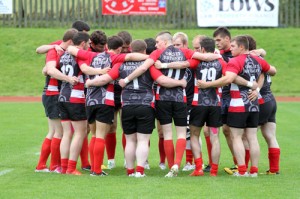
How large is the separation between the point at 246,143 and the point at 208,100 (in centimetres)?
123

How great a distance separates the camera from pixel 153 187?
35.4 ft

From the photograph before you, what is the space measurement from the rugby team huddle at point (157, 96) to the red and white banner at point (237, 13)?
19.6m

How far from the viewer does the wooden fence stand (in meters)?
33.7

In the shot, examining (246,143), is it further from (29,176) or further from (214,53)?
(29,176)

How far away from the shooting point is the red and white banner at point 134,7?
32.7m

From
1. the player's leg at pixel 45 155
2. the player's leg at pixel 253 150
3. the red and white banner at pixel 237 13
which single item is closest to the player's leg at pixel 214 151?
the player's leg at pixel 253 150

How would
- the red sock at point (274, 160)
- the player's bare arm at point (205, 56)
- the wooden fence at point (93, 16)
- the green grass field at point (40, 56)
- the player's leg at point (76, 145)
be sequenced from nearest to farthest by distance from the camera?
the player's bare arm at point (205, 56)
the player's leg at point (76, 145)
the red sock at point (274, 160)
the green grass field at point (40, 56)
the wooden fence at point (93, 16)

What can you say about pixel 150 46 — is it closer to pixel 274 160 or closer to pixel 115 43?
pixel 115 43

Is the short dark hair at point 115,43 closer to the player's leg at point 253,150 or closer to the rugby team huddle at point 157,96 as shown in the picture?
the rugby team huddle at point 157,96

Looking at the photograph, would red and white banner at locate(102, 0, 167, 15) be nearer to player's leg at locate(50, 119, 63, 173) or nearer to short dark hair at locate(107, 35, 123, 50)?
player's leg at locate(50, 119, 63, 173)

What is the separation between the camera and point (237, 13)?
3259 cm

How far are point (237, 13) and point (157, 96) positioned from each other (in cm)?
2077

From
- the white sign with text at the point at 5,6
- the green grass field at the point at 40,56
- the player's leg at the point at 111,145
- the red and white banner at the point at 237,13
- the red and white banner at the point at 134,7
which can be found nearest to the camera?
the player's leg at the point at 111,145

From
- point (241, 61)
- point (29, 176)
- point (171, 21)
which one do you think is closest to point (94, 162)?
point (29, 176)
